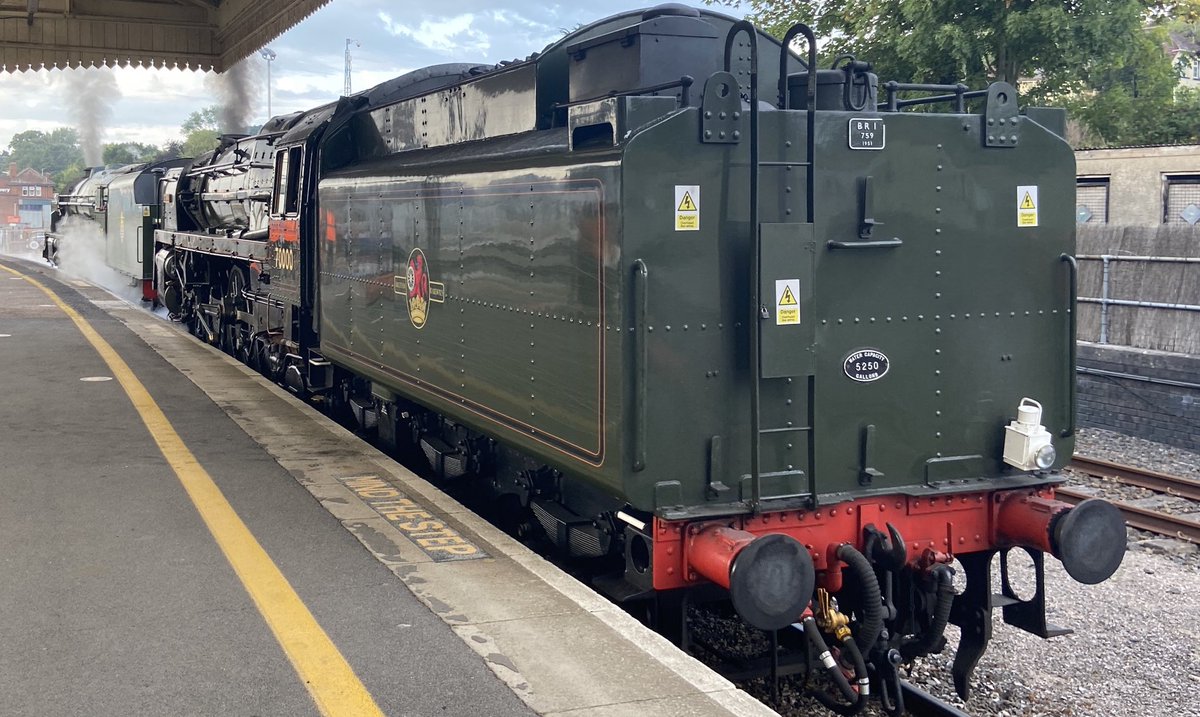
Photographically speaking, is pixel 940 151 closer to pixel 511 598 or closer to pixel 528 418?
pixel 528 418

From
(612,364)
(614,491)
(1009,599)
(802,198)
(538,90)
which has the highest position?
(538,90)

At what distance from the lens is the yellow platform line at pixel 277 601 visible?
3.98m

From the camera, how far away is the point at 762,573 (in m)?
4.37

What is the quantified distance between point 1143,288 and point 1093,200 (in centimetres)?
757

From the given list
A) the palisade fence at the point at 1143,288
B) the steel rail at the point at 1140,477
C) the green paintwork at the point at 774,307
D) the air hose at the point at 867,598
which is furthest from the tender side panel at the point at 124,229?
the air hose at the point at 867,598

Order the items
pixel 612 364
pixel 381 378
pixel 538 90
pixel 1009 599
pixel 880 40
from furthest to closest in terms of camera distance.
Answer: pixel 880 40 < pixel 381 378 < pixel 538 90 < pixel 1009 599 < pixel 612 364

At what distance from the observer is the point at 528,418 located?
545 centimetres

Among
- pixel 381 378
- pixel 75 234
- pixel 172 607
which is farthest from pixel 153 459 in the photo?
pixel 75 234

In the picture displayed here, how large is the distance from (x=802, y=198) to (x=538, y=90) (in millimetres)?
1742

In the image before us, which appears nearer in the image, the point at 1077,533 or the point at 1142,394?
the point at 1077,533

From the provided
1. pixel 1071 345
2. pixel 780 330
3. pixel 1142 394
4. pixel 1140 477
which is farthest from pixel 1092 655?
pixel 1142 394

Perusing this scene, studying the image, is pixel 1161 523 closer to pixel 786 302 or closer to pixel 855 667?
pixel 855 667

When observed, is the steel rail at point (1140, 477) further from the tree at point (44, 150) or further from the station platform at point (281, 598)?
the tree at point (44, 150)

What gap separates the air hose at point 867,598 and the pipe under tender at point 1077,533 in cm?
81
